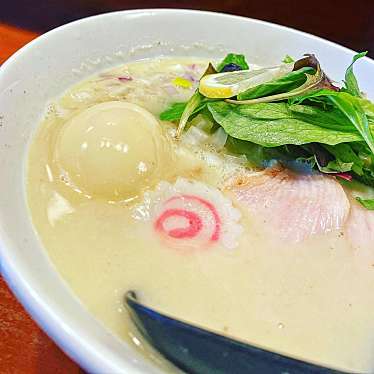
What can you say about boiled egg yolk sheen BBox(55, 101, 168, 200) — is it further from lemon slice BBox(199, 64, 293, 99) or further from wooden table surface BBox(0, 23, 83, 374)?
wooden table surface BBox(0, 23, 83, 374)

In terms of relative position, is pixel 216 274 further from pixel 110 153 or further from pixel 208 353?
pixel 110 153

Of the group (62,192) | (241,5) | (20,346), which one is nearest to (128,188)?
(62,192)

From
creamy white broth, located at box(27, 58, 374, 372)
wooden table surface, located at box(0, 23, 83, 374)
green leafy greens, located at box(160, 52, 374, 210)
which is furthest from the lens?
green leafy greens, located at box(160, 52, 374, 210)

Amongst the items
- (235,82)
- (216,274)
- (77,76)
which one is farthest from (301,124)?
(77,76)

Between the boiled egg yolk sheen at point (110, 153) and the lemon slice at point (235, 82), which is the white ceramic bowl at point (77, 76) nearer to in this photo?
the boiled egg yolk sheen at point (110, 153)

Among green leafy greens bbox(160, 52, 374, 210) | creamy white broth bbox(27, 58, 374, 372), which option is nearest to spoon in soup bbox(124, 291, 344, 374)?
creamy white broth bbox(27, 58, 374, 372)

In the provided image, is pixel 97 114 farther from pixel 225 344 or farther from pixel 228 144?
pixel 225 344
